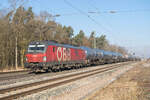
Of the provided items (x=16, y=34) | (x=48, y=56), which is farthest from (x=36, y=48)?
(x=16, y=34)

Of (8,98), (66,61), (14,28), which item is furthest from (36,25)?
(8,98)

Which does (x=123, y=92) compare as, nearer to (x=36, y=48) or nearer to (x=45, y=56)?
(x=45, y=56)

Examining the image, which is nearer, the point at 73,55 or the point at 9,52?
the point at 73,55

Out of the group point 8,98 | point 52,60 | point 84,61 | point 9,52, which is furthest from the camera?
point 84,61

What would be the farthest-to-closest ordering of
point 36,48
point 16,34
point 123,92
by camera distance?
point 16,34 → point 36,48 → point 123,92

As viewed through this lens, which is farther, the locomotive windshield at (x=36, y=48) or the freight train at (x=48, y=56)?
the locomotive windshield at (x=36, y=48)

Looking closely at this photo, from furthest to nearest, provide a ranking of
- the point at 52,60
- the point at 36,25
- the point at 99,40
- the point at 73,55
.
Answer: the point at 99,40 → the point at 36,25 → the point at 73,55 → the point at 52,60

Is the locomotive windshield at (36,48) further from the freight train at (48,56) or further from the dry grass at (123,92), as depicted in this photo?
the dry grass at (123,92)

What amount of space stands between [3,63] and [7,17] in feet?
24.3

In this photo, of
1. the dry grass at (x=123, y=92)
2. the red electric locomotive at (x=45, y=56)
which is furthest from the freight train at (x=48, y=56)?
the dry grass at (x=123, y=92)

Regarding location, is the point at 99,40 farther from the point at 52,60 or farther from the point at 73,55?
the point at 52,60

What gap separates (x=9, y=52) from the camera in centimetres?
3198

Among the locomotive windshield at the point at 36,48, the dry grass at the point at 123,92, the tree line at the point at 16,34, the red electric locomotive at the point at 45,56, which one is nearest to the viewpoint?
the dry grass at the point at 123,92

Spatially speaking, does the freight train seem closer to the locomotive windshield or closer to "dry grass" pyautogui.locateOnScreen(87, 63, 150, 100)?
the locomotive windshield
